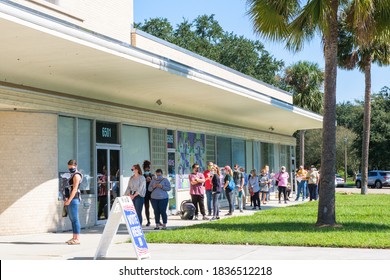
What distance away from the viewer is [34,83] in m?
16.7

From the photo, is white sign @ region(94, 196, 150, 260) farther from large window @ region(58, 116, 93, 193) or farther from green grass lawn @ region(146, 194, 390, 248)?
large window @ region(58, 116, 93, 193)

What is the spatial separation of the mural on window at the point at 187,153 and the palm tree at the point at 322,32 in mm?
7982

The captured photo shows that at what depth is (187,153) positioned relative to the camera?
2550 centimetres

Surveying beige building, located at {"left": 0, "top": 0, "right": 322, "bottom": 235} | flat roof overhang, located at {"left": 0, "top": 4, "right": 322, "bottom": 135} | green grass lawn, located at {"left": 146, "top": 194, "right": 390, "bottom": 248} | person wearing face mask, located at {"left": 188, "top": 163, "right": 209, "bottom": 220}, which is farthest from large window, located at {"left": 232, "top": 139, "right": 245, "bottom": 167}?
green grass lawn, located at {"left": 146, "top": 194, "right": 390, "bottom": 248}

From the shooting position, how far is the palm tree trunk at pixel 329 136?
16.4 metres

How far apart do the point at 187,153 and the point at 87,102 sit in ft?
24.1

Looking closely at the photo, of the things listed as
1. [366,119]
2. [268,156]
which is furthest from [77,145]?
[366,119]

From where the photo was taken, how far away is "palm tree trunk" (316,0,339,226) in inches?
647

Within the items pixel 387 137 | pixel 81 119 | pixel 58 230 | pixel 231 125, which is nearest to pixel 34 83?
pixel 81 119

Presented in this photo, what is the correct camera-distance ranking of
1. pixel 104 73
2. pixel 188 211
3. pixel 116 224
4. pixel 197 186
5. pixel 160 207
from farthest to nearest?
pixel 188 211, pixel 197 186, pixel 160 207, pixel 104 73, pixel 116 224

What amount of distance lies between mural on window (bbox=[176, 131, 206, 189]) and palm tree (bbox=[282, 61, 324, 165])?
2783 centimetres

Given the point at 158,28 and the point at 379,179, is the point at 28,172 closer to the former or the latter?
the point at 379,179

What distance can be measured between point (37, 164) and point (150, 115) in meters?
6.22

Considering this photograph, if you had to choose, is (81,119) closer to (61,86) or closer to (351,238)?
(61,86)
